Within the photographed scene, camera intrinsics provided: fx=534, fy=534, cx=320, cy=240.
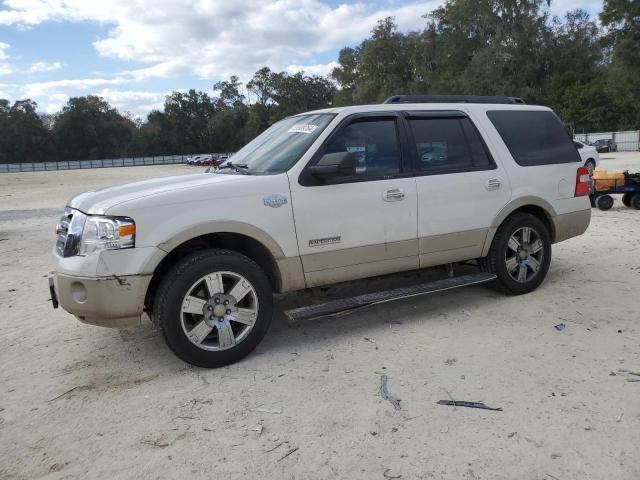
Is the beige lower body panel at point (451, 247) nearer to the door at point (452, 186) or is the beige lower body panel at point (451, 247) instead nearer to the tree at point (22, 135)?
the door at point (452, 186)

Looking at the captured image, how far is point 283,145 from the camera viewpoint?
4680mm

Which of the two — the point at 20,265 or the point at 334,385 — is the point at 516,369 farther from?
the point at 20,265

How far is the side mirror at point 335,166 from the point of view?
4141 mm

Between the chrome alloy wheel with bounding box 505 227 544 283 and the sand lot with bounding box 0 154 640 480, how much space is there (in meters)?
0.25

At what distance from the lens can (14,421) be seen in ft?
11.2

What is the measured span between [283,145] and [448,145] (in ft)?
5.15

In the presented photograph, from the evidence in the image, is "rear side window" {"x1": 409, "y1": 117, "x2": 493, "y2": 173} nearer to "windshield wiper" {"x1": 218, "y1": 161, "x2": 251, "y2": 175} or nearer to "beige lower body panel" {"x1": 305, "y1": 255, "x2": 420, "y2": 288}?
"beige lower body panel" {"x1": 305, "y1": 255, "x2": 420, "y2": 288}

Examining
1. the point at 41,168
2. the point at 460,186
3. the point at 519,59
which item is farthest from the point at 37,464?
the point at 41,168

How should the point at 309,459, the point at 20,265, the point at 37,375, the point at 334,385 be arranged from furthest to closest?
the point at 20,265
the point at 37,375
the point at 334,385
the point at 309,459

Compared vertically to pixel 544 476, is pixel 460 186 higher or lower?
higher

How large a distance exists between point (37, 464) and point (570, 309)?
4490 millimetres

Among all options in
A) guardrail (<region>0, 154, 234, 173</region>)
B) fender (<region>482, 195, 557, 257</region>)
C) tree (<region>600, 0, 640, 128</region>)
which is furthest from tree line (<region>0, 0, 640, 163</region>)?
fender (<region>482, 195, 557, 257</region>)

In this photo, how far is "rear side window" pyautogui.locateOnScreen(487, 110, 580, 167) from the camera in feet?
17.7

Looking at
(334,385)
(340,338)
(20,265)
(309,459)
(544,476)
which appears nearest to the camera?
(544,476)
